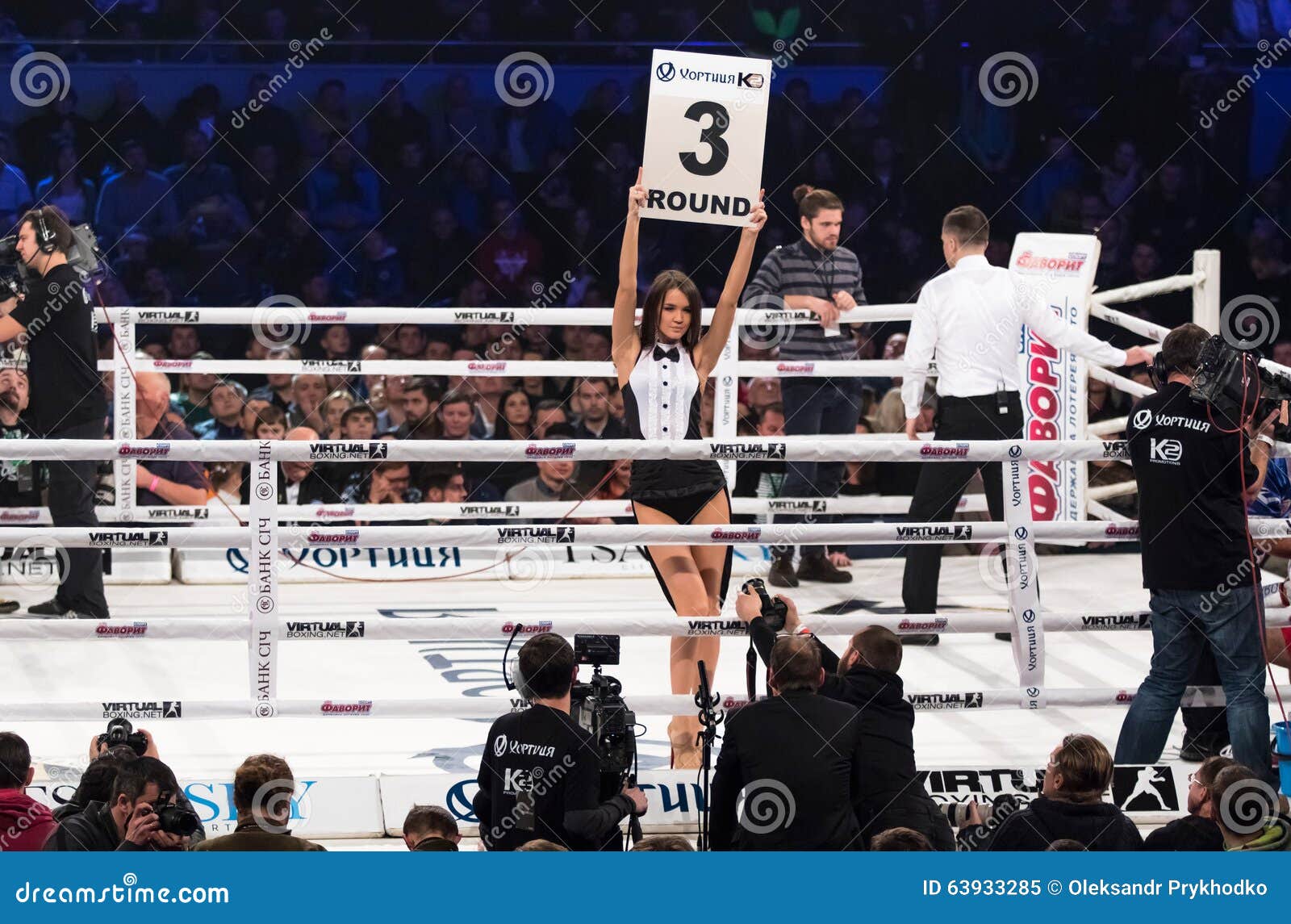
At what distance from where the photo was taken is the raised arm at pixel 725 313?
4.68m

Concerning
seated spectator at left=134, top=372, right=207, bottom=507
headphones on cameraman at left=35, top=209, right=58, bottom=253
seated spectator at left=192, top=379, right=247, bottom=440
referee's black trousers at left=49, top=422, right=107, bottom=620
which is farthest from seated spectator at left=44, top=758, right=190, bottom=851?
seated spectator at left=192, top=379, right=247, bottom=440

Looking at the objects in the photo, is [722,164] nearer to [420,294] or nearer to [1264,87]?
[420,294]

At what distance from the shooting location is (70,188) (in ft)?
32.6

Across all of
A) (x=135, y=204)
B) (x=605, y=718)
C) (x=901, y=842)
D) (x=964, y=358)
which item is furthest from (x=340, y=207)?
(x=901, y=842)

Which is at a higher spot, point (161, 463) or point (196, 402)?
point (196, 402)

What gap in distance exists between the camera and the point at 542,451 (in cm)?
448

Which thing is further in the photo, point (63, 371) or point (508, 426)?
point (508, 426)

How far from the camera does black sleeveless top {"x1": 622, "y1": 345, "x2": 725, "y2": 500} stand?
4.62 metres

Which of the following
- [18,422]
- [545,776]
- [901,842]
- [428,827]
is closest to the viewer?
[901,842]
